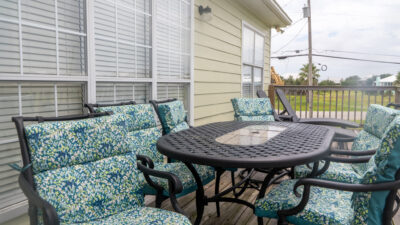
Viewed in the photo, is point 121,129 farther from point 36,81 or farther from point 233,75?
point 233,75

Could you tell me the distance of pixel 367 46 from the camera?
31875 millimetres

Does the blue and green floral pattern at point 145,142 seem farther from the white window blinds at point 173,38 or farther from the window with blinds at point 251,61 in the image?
the window with blinds at point 251,61

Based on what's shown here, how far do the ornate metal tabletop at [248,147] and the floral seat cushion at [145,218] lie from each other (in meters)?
0.32

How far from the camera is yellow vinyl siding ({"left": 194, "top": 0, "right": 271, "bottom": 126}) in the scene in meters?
4.39

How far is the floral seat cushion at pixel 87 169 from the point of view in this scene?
144 centimetres

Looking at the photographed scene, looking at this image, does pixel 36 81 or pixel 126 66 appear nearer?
pixel 36 81

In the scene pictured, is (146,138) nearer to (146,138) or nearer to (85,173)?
(146,138)

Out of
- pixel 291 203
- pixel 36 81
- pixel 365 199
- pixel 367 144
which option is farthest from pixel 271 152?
pixel 36 81

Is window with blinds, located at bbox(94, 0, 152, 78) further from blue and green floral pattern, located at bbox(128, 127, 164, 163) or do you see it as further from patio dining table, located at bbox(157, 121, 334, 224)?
patio dining table, located at bbox(157, 121, 334, 224)

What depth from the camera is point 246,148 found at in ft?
5.92

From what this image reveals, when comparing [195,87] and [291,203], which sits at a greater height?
[195,87]

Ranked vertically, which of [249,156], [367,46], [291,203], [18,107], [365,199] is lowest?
[291,203]

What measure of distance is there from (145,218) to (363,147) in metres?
1.95

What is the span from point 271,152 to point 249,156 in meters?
0.18
